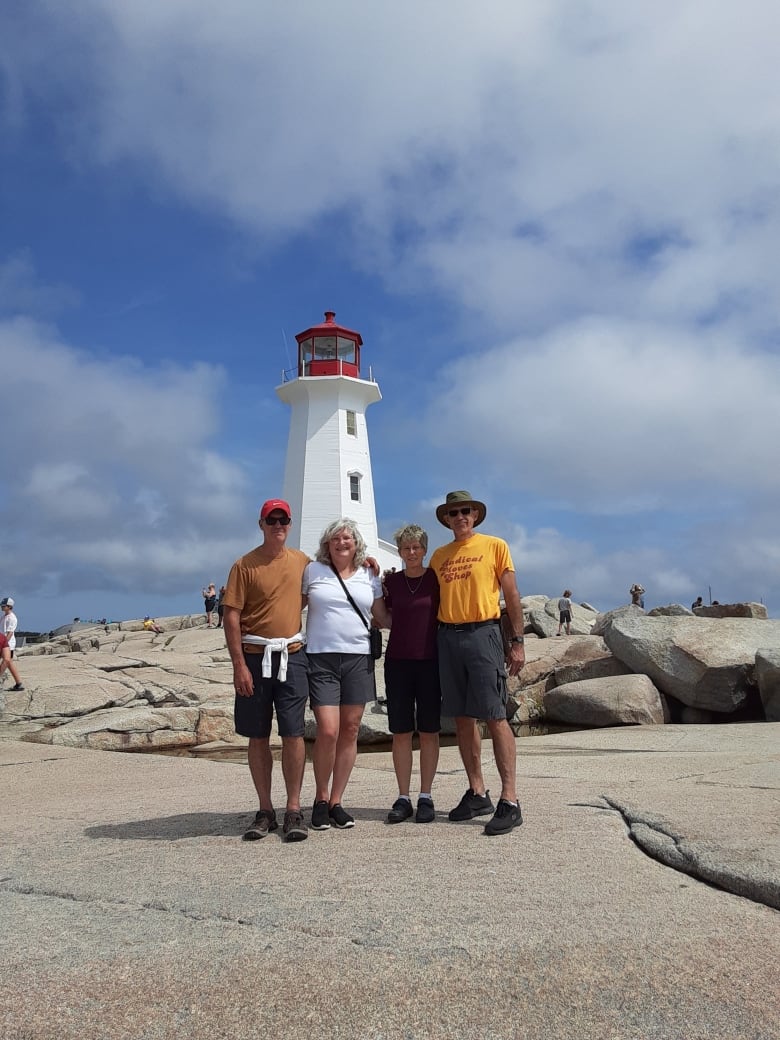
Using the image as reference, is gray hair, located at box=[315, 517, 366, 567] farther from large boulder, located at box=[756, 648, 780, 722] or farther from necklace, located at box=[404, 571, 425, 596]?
large boulder, located at box=[756, 648, 780, 722]

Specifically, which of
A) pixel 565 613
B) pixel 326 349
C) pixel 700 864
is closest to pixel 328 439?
pixel 326 349

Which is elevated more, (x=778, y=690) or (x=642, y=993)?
(x=778, y=690)

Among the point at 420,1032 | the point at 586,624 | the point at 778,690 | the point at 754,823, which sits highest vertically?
the point at 586,624

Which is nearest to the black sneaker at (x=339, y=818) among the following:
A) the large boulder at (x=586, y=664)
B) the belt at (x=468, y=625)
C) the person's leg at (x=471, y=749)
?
the person's leg at (x=471, y=749)

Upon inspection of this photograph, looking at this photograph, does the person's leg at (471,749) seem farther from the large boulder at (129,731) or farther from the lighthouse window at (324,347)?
the lighthouse window at (324,347)

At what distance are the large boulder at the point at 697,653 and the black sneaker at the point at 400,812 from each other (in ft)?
30.5

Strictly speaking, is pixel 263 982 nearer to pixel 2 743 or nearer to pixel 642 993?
pixel 642 993

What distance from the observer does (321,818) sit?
499 cm

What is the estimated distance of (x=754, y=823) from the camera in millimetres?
4660

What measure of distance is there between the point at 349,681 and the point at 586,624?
2313 centimetres

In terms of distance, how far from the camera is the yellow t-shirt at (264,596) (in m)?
5.07

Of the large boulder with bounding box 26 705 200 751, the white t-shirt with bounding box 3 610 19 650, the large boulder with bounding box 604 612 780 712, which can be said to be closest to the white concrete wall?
the white t-shirt with bounding box 3 610 19 650

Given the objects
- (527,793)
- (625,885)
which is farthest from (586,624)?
(625,885)

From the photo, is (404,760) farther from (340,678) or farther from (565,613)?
(565,613)
